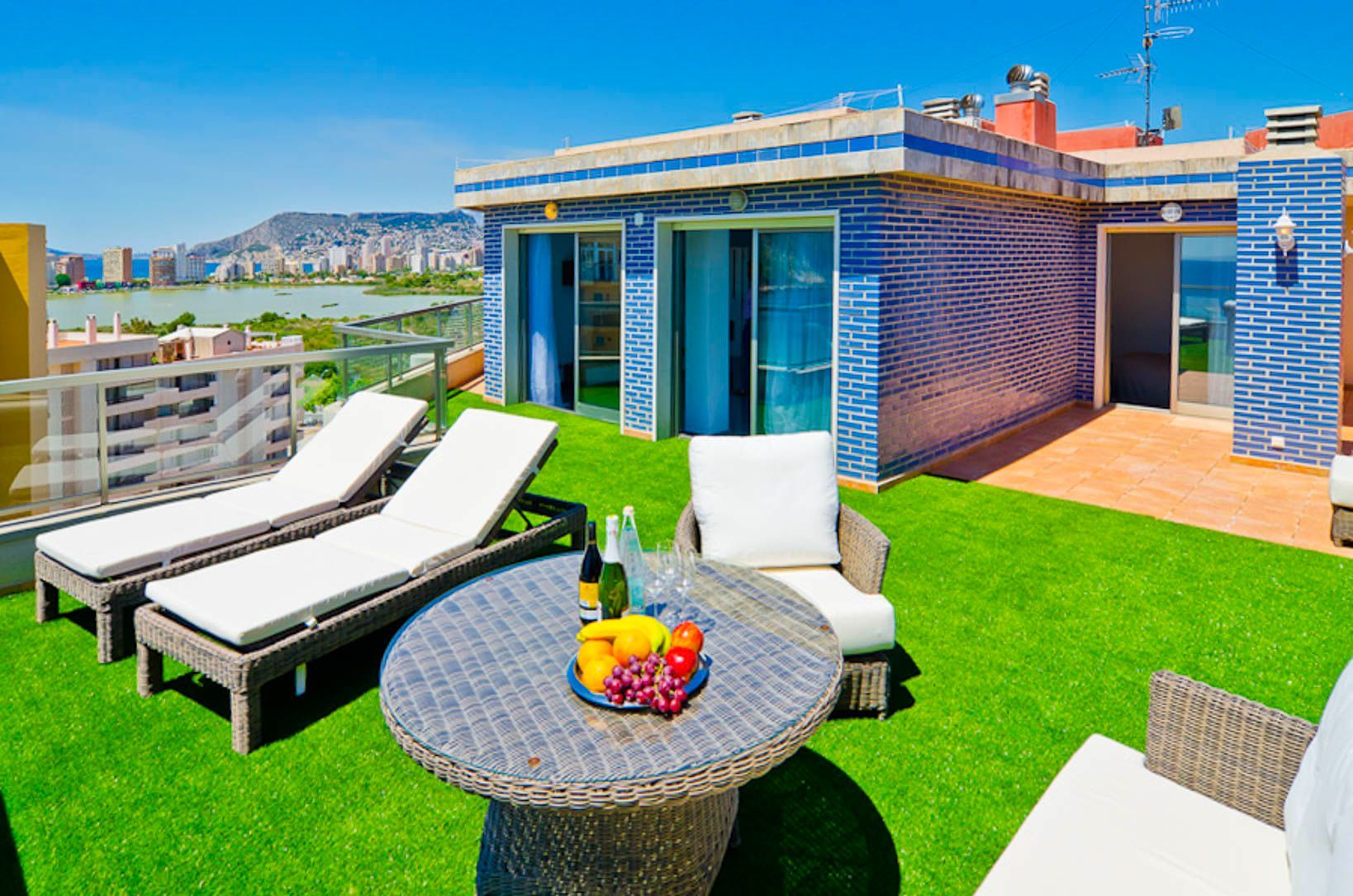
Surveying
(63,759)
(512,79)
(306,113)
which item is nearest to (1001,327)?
(63,759)

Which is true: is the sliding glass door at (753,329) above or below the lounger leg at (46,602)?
above

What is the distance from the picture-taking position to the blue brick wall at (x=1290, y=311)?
8.88 m

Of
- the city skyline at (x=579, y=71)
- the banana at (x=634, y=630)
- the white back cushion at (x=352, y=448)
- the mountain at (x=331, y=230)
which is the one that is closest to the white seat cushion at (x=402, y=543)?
the white back cushion at (x=352, y=448)

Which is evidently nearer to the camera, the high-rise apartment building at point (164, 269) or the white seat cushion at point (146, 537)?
the white seat cushion at point (146, 537)

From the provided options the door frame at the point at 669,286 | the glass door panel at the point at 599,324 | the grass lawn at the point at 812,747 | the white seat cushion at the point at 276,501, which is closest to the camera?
the grass lawn at the point at 812,747

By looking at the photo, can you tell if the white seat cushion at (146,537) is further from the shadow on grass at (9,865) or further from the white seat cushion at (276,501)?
the shadow on grass at (9,865)

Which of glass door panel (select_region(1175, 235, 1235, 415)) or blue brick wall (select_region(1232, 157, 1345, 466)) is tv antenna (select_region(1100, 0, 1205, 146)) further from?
blue brick wall (select_region(1232, 157, 1345, 466))

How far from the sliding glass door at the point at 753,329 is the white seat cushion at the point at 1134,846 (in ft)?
22.1

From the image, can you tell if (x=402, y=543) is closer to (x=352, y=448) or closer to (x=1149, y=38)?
(x=352, y=448)

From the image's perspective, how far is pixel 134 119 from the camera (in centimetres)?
9762

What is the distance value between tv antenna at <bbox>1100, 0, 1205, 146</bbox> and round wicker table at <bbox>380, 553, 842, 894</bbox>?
22963 mm

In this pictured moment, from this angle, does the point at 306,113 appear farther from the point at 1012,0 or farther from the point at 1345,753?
the point at 1345,753

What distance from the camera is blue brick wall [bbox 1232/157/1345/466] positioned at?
8875mm

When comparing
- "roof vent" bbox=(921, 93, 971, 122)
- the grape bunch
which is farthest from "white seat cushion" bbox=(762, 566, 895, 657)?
"roof vent" bbox=(921, 93, 971, 122)
